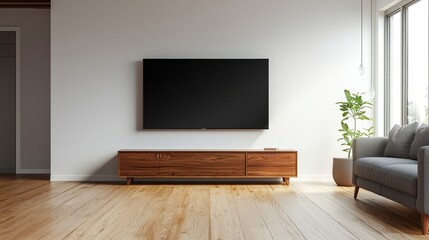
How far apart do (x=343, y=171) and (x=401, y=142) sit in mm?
1421

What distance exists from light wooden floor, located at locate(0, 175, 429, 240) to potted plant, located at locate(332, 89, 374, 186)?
0.20 meters

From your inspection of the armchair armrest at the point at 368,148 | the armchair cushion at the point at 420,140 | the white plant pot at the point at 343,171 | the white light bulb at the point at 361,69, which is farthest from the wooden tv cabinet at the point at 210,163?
the armchair cushion at the point at 420,140

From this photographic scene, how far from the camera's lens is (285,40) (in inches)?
267

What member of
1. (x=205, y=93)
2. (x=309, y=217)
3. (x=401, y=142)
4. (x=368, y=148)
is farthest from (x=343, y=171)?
(x=309, y=217)

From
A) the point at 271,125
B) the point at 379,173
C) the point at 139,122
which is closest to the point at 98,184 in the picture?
the point at 139,122

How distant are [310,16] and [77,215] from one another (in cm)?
427

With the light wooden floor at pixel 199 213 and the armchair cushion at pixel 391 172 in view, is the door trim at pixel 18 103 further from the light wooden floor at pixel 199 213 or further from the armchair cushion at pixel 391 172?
the armchair cushion at pixel 391 172

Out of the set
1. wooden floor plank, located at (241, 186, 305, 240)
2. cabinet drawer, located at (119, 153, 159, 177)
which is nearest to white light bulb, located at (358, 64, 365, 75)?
wooden floor plank, located at (241, 186, 305, 240)

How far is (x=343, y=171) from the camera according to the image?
6.25 meters

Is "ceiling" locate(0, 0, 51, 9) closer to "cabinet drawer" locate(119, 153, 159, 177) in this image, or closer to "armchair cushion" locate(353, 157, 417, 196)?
"cabinet drawer" locate(119, 153, 159, 177)

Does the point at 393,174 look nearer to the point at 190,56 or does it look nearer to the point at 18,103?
the point at 190,56

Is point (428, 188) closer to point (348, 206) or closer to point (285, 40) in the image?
point (348, 206)

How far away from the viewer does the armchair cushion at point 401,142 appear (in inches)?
191

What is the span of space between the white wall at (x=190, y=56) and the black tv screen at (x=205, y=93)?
14 cm
